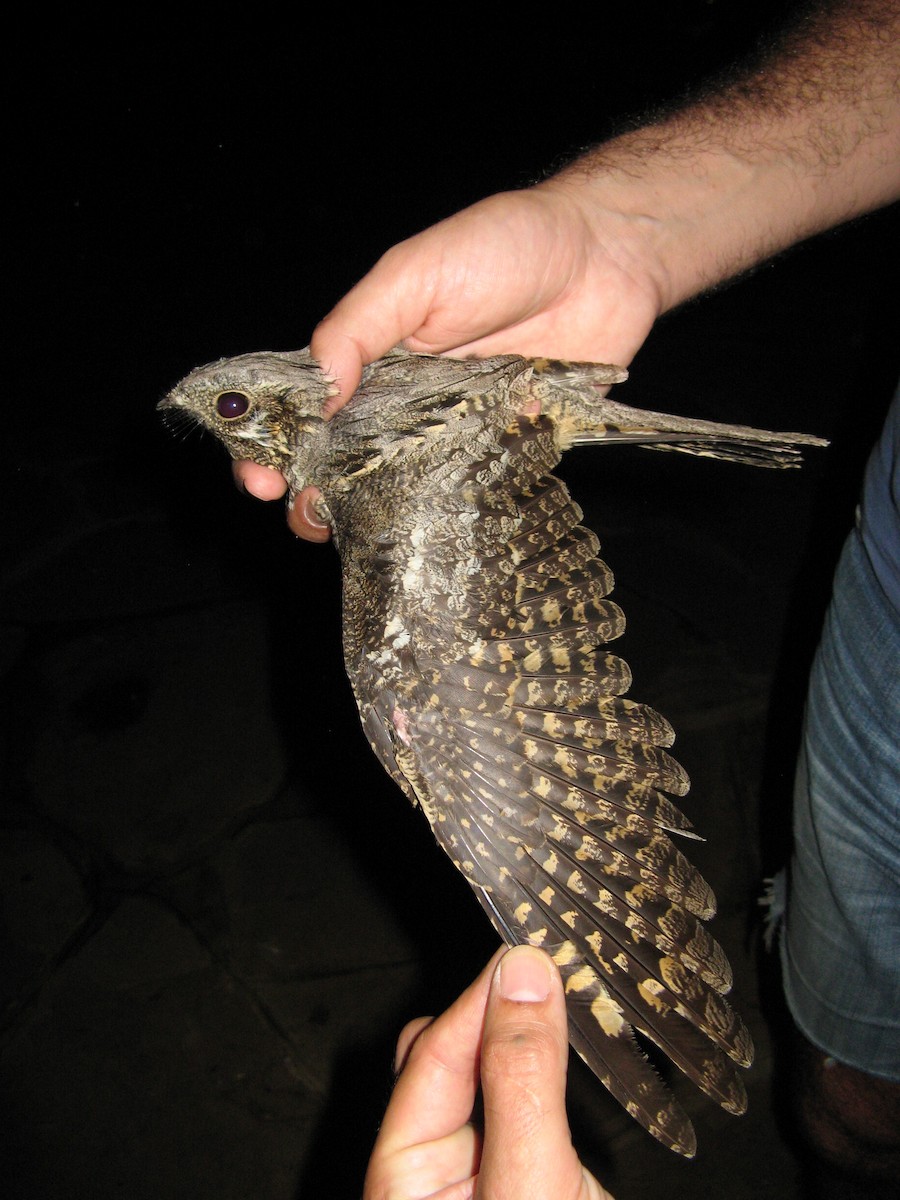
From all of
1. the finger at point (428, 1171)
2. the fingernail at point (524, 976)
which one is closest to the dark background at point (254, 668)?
the finger at point (428, 1171)

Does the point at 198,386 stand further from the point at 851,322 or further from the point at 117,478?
the point at 851,322

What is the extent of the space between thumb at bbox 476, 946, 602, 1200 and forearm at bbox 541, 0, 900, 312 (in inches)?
74.2

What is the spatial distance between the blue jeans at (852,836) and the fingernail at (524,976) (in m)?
0.86

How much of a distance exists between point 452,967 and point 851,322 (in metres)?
5.20

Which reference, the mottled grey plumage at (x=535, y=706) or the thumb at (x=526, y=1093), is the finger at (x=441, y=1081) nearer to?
the thumb at (x=526, y=1093)

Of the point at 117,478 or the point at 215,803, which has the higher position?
the point at 117,478

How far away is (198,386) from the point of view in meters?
2.27

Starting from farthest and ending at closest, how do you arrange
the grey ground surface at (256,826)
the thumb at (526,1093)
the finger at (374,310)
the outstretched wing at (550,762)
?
the grey ground surface at (256,826)
the finger at (374,310)
the outstretched wing at (550,762)
the thumb at (526,1093)

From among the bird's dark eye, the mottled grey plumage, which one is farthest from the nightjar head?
the mottled grey plumage

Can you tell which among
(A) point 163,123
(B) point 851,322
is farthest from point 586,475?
(A) point 163,123

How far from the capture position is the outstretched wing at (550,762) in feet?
4.61

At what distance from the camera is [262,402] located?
224 cm

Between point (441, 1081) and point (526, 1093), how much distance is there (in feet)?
0.83

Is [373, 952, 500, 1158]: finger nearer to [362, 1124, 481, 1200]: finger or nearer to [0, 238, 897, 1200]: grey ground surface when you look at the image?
[362, 1124, 481, 1200]: finger
